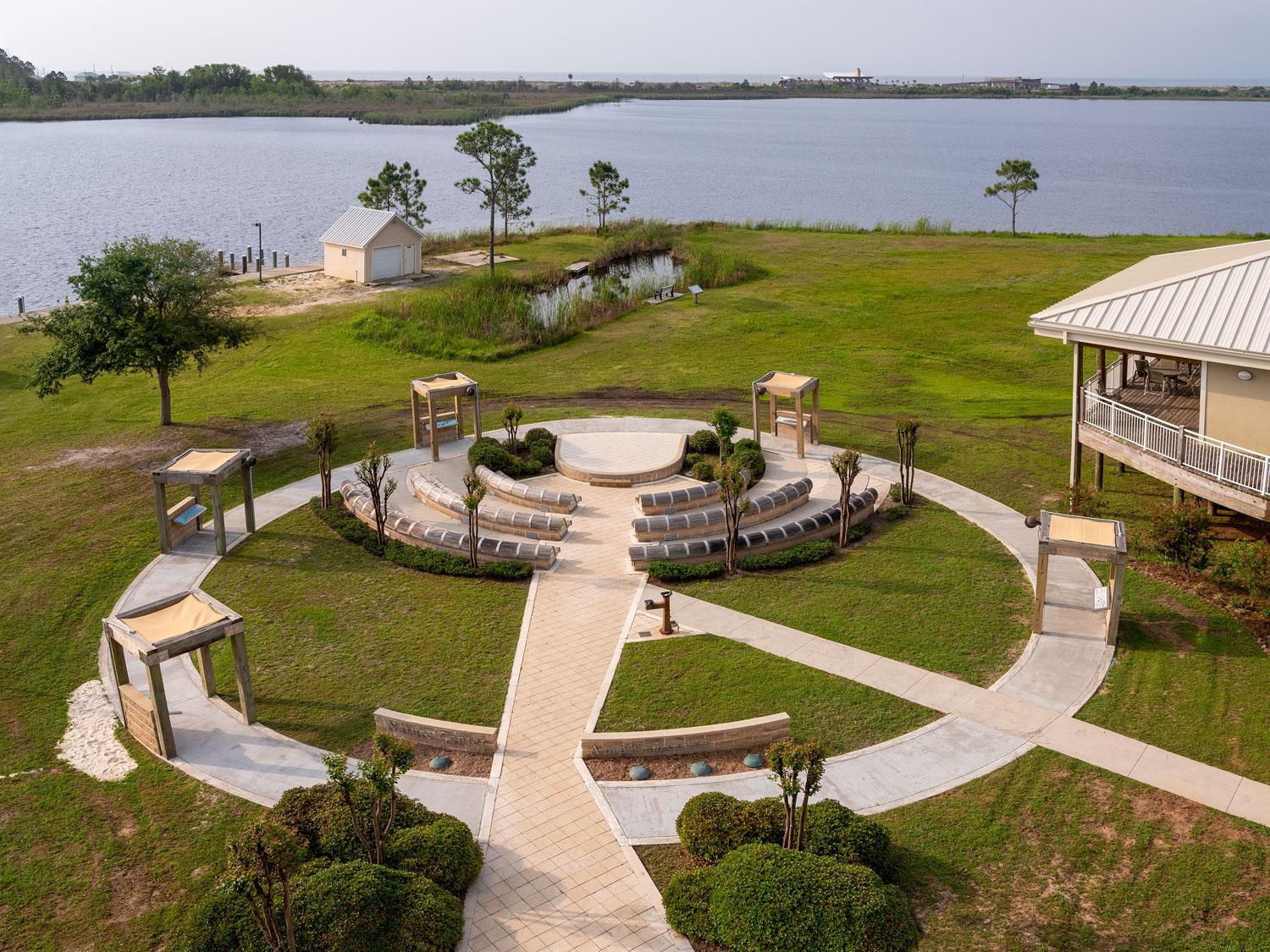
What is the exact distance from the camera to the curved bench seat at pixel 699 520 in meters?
21.9

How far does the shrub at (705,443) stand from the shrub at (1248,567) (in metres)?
11.2

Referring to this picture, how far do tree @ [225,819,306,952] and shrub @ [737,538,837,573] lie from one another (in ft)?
36.9

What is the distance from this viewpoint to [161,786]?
46.9 ft

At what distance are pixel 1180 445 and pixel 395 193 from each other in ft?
156

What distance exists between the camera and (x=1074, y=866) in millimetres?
12539

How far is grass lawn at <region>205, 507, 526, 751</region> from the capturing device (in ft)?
53.4

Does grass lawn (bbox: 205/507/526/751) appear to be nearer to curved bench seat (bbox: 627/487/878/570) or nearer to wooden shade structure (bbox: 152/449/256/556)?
wooden shade structure (bbox: 152/449/256/556)

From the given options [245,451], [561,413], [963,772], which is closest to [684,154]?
[561,413]

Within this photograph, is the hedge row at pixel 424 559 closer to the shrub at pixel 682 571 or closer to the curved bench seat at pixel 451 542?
the curved bench seat at pixel 451 542

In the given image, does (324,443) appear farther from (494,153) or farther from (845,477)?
(494,153)

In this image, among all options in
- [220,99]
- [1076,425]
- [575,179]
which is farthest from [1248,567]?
[220,99]

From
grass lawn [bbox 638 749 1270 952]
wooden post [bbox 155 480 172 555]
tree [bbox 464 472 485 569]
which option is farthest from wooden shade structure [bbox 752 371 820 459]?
wooden post [bbox 155 480 172 555]

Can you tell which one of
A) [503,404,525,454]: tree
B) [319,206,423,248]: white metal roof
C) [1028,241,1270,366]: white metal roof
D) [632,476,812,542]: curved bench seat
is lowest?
[632,476,812,542]: curved bench seat

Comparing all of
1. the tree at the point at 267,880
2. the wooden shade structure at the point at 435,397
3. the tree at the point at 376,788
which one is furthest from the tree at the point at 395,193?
the tree at the point at 267,880
